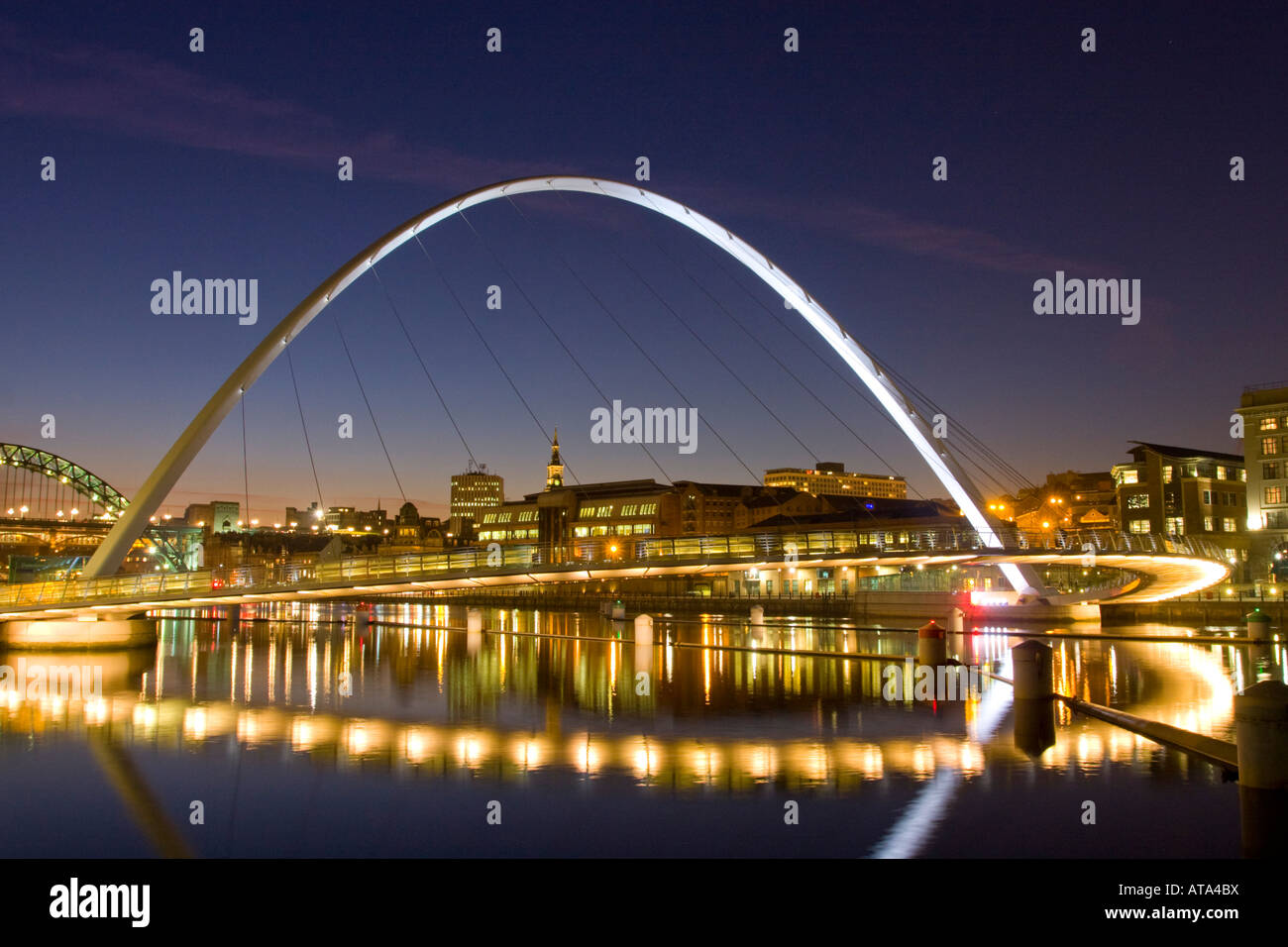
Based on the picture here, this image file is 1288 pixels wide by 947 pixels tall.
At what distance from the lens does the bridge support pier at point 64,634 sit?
36.8m

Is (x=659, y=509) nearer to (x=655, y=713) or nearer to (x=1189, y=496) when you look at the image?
(x=1189, y=496)

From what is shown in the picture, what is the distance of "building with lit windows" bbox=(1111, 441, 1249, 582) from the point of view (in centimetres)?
8600

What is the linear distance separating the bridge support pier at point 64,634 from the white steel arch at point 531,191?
213 cm

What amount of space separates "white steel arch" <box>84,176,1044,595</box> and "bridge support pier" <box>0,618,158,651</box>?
2.13m

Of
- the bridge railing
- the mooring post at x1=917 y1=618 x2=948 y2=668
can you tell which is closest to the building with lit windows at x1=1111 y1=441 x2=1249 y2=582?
the bridge railing

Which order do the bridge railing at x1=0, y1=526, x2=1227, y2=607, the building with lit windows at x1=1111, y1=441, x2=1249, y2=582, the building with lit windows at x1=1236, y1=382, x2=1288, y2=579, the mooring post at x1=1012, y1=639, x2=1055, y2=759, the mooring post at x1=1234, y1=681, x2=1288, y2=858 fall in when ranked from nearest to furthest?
the mooring post at x1=1234, y1=681, x2=1288, y2=858 < the mooring post at x1=1012, y1=639, x2=1055, y2=759 < the bridge railing at x1=0, y1=526, x2=1227, y2=607 < the building with lit windows at x1=1236, y1=382, x2=1288, y2=579 < the building with lit windows at x1=1111, y1=441, x2=1249, y2=582

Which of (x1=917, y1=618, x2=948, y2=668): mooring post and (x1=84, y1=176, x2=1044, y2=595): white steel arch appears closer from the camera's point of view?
(x1=917, y1=618, x2=948, y2=668): mooring post

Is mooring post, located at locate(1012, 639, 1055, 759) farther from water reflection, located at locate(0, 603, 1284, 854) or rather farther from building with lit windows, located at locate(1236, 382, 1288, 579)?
building with lit windows, located at locate(1236, 382, 1288, 579)

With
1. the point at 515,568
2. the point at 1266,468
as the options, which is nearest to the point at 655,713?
the point at 515,568

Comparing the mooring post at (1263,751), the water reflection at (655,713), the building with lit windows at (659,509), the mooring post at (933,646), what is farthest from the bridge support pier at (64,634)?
the building with lit windows at (659,509)

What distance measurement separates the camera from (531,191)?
44.3 metres

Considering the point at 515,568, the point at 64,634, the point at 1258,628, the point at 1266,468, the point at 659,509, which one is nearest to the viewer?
the point at 515,568

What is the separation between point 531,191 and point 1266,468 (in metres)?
65.1
